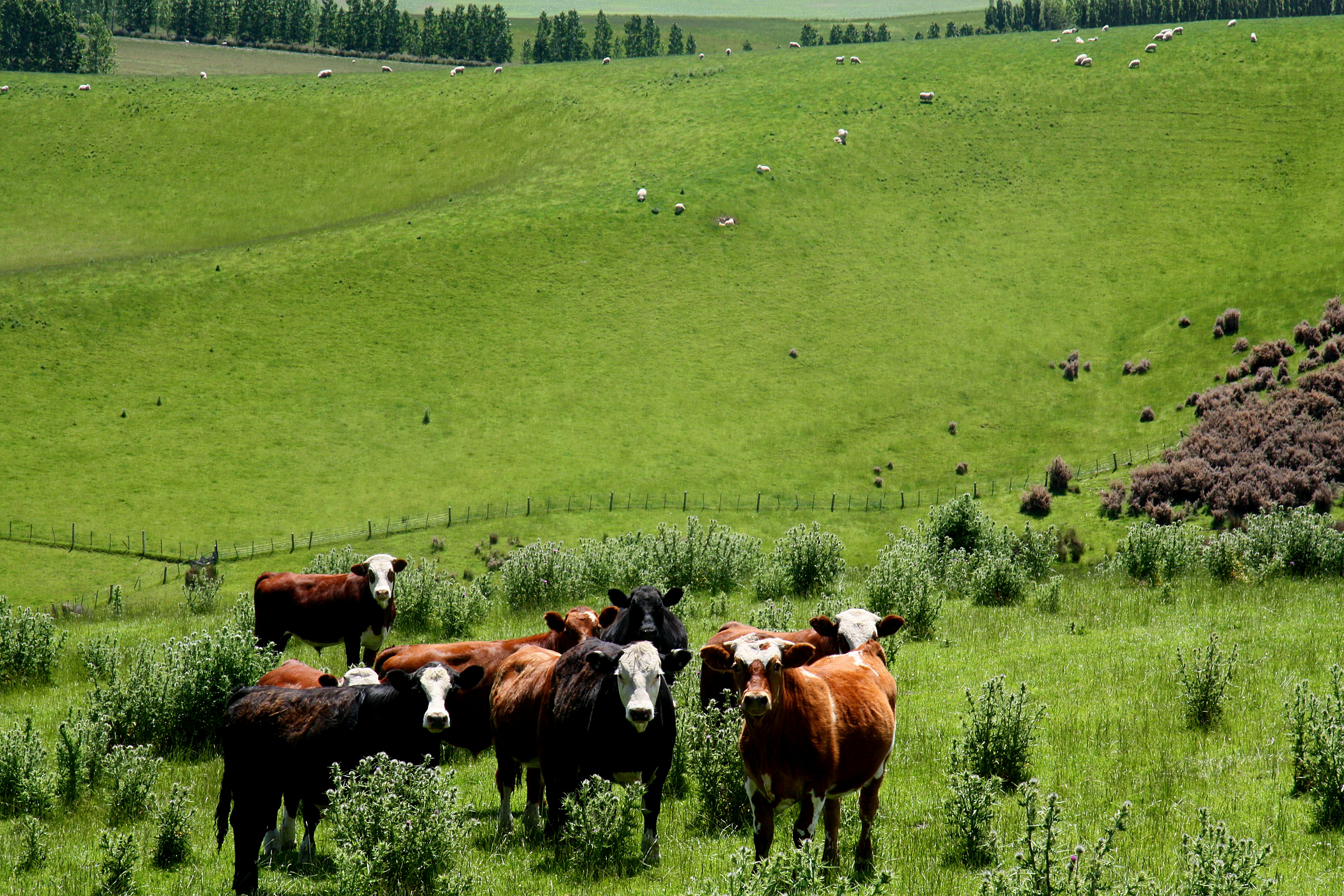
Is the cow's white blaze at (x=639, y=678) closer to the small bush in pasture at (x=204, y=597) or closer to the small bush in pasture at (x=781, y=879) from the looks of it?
the small bush in pasture at (x=781, y=879)

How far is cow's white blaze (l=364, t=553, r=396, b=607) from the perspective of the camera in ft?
59.8

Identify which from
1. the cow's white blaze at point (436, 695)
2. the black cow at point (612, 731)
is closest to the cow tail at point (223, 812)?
the cow's white blaze at point (436, 695)

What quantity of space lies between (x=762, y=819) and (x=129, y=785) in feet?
25.6

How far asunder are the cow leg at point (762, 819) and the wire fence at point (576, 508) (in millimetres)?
41176

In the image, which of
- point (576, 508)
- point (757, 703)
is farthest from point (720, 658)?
point (576, 508)

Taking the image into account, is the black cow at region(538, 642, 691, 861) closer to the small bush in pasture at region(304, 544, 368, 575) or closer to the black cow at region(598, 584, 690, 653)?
the black cow at region(598, 584, 690, 653)

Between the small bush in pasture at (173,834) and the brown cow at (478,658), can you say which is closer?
the small bush in pasture at (173,834)

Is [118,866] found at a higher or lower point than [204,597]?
higher

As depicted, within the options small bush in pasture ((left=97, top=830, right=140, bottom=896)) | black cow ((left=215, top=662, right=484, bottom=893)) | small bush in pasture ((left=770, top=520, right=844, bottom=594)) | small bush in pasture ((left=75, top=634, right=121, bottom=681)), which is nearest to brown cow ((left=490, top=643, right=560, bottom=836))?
black cow ((left=215, top=662, right=484, bottom=893))

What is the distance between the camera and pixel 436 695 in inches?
411

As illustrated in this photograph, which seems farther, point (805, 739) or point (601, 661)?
point (601, 661)

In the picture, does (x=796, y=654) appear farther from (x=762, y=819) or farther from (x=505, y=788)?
(x=505, y=788)

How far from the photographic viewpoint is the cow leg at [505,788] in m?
11.7

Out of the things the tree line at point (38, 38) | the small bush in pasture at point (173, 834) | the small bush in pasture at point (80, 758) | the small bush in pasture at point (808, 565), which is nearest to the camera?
the small bush in pasture at point (173, 834)
